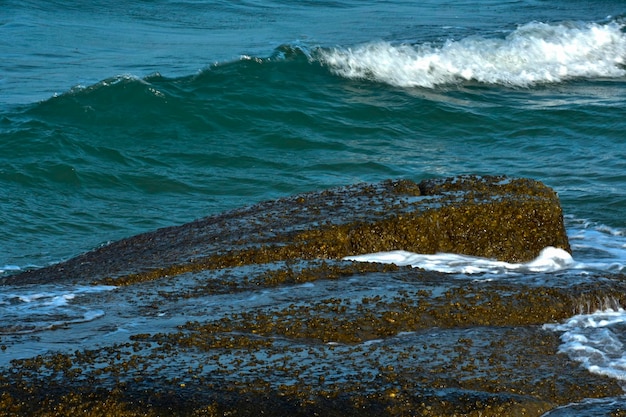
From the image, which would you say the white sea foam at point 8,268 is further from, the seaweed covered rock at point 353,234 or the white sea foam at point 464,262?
the white sea foam at point 464,262

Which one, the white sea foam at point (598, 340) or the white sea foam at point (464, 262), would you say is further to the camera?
the white sea foam at point (464, 262)

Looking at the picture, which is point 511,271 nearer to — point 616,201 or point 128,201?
point 616,201

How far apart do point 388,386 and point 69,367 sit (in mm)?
1250

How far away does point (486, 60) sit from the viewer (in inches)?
677

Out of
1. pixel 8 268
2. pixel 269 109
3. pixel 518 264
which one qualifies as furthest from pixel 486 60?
pixel 518 264

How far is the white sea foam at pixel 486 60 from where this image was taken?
643 inches

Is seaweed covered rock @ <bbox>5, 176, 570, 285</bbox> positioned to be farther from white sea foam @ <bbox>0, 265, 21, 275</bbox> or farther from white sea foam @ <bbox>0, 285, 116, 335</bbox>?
white sea foam @ <bbox>0, 265, 21, 275</bbox>

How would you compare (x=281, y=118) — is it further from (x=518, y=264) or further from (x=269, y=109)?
(x=518, y=264)

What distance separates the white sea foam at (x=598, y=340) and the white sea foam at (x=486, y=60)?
11.5 metres

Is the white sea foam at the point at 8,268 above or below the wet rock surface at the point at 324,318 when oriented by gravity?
below

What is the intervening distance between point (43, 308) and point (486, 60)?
44.6 feet

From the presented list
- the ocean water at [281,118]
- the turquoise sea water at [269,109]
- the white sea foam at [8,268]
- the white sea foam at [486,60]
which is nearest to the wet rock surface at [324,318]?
the ocean water at [281,118]

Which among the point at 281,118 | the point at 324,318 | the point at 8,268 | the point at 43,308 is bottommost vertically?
the point at 8,268

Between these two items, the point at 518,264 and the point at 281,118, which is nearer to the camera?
the point at 518,264
